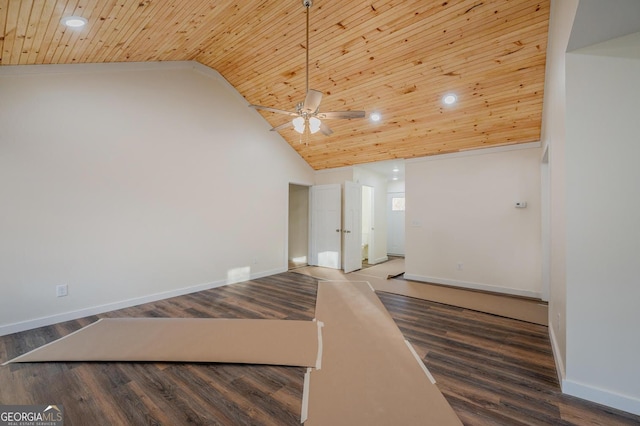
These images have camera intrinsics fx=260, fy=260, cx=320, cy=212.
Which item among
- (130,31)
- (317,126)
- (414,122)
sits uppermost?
(130,31)

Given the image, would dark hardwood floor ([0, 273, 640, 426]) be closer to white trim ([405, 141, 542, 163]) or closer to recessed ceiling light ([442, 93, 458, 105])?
white trim ([405, 141, 542, 163])

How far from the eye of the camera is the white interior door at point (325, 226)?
252 inches

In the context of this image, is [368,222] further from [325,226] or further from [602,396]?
[602,396]

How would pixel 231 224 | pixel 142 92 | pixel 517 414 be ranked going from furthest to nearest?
pixel 231 224 → pixel 142 92 → pixel 517 414

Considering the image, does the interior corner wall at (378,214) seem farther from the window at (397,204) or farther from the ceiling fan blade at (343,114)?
the ceiling fan blade at (343,114)

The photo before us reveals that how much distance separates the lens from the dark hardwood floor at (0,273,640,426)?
171 cm

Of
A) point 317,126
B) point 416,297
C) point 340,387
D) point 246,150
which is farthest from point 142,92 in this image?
point 416,297

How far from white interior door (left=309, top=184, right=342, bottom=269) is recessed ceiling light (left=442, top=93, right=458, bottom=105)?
120 inches

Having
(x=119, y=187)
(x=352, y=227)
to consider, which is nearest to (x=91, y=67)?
(x=119, y=187)

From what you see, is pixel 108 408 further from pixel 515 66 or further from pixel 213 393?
pixel 515 66

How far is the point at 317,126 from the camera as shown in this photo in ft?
9.59

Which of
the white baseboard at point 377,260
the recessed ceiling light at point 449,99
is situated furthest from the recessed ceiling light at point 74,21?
the white baseboard at point 377,260

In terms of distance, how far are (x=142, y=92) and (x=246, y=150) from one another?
6.19 feet

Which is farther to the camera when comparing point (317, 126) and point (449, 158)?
point (449, 158)
